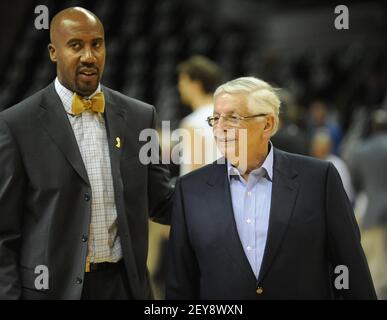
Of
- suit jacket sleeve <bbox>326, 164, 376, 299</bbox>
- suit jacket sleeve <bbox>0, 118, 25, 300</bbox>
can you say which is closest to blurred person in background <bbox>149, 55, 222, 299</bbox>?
suit jacket sleeve <bbox>326, 164, 376, 299</bbox>

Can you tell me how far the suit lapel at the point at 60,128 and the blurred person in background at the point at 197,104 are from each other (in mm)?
1783

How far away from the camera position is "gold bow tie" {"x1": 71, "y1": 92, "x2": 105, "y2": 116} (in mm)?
→ 2822

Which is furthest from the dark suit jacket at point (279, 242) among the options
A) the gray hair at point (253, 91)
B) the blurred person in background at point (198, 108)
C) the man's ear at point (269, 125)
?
the blurred person in background at point (198, 108)

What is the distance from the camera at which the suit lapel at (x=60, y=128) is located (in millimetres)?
2771

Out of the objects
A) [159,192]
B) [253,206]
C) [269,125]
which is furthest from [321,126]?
[253,206]

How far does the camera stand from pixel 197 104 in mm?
5090

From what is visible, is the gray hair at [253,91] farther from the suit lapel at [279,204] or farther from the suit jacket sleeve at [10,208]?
the suit jacket sleeve at [10,208]

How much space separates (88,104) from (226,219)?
0.66 metres

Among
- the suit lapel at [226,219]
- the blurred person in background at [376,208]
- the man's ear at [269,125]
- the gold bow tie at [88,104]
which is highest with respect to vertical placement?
the gold bow tie at [88,104]

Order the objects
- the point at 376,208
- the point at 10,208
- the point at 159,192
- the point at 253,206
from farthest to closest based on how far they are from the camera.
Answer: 1. the point at 376,208
2. the point at 159,192
3. the point at 253,206
4. the point at 10,208

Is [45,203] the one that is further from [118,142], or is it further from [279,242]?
[279,242]
